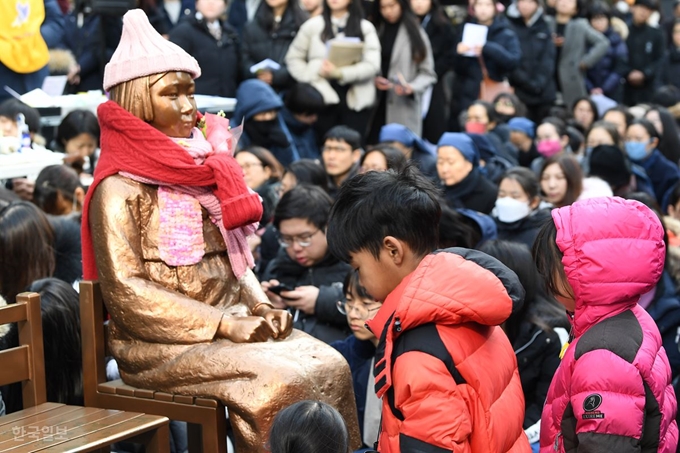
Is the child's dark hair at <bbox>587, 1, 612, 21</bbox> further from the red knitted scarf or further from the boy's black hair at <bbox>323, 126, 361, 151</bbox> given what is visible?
the red knitted scarf

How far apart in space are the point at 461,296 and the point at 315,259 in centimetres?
251

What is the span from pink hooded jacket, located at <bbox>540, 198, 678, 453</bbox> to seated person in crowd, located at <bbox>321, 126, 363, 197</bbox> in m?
4.14

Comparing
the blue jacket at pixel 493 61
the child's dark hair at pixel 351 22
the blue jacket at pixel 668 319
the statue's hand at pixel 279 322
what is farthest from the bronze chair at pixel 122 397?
the blue jacket at pixel 493 61

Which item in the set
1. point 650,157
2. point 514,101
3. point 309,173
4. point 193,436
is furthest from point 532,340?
point 514,101

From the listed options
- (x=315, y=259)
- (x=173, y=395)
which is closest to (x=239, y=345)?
(x=173, y=395)

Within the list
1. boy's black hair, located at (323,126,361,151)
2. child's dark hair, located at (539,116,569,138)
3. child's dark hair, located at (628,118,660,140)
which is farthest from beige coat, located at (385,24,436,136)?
boy's black hair, located at (323,126,361,151)

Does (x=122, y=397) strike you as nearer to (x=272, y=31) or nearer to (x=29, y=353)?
(x=29, y=353)

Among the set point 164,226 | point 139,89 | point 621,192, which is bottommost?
point 621,192

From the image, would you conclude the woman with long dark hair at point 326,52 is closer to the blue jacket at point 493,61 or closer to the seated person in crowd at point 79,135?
the blue jacket at point 493,61

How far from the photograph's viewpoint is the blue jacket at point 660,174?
812cm

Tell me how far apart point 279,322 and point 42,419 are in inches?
31.6

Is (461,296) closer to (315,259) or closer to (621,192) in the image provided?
(315,259)

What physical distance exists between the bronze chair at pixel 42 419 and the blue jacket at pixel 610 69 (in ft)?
31.7

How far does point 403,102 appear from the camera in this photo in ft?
29.6
